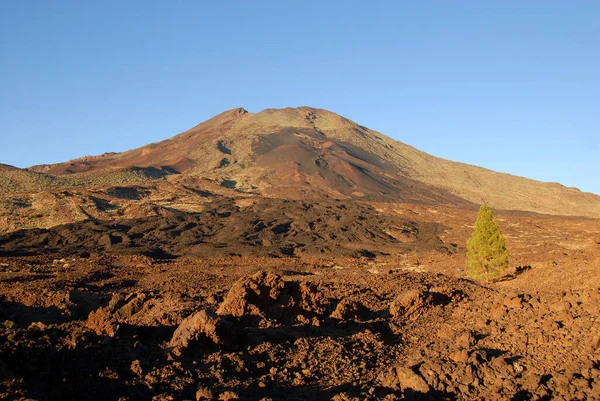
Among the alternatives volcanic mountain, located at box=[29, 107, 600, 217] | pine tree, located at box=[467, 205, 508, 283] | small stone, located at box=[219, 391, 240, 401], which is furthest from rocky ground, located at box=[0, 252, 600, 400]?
volcanic mountain, located at box=[29, 107, 600, 217]

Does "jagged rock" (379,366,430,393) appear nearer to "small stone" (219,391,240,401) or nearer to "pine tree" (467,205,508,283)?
"small stone" (219,391,240,401)

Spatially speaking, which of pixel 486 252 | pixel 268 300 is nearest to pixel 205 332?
pixel 268 300

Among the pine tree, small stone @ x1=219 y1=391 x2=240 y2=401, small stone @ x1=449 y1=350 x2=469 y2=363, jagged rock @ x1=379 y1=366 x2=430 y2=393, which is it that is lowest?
small stone @ x1=219 y1=391 x2=240 y2=401

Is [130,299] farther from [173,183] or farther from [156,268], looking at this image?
[173,183]

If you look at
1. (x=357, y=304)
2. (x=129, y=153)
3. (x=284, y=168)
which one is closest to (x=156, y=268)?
(x=357, y=304)

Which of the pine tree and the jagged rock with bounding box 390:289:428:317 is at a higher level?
the pine tree

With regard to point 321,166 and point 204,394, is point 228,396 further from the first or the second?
point 321,166

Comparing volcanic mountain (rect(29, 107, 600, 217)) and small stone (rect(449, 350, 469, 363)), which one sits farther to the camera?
volcanic mountain (rect(29, 107, 600, 217))

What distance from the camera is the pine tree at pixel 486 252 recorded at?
2272cm

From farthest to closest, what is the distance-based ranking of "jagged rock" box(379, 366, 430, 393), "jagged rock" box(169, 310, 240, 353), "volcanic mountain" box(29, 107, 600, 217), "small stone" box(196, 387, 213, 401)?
"volcanic mountain" box(29, 107, 600, 217), "jagged rock" box(169, 310, 240, 353), "jagged rock" box(379, 366, 430, 393), "small stone" box(196, 387, 213, 401)

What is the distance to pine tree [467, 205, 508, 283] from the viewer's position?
74.5 ft

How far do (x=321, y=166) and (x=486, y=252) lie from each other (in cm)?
7898

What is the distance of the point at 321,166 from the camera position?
3984 inches

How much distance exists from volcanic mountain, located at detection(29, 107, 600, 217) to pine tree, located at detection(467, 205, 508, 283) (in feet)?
190
